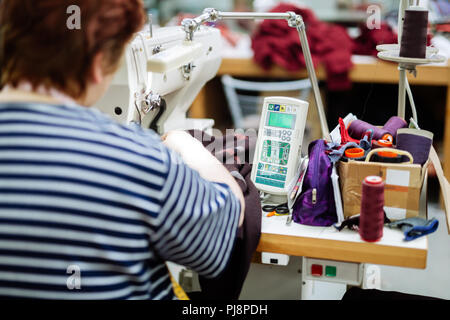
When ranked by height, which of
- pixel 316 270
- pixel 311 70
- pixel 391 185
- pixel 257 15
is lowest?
pixel 316 270

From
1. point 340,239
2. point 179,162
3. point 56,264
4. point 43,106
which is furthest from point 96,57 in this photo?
point 340,239

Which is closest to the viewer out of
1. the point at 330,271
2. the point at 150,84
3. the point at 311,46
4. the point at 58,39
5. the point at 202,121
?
the point at 58,39

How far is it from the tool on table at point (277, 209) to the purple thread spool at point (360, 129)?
0.29 metres

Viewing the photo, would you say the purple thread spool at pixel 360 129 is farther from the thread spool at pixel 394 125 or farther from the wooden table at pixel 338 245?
the wooden table at pixel 338 245

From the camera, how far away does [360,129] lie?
1.44m

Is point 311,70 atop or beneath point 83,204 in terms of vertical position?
atop

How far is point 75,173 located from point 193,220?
0.20m

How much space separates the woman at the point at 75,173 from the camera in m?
0.78

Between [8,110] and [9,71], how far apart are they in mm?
70

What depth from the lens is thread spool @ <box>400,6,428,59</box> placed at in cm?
132

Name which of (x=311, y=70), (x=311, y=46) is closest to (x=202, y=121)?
(x=311, y=70)

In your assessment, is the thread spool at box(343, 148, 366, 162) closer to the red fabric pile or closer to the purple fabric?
the purple fabric

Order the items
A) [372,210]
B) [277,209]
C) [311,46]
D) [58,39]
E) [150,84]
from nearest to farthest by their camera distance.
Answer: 1. [58,39]
2. [372,210]
3. [277,209]
4. [150,84]
5. [311,46]

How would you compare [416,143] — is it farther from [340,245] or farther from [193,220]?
[193,220]
